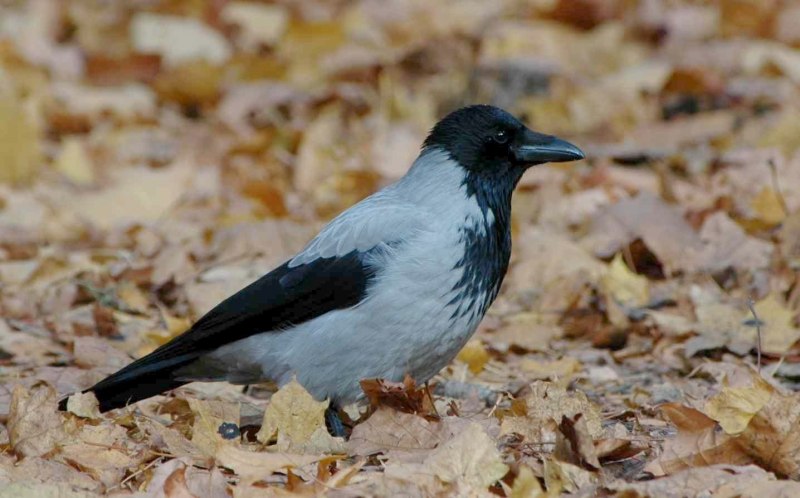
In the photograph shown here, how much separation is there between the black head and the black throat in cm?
6

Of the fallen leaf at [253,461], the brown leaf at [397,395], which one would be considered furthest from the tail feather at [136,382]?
the fallen leaf at [253,461]

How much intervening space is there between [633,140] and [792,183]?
68.4 inches

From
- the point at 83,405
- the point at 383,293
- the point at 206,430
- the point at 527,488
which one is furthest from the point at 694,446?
the point at 83,405

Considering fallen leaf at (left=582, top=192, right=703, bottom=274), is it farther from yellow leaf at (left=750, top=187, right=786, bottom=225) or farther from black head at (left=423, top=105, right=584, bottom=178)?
black head at (left=423, top=105, right=584, bottom=178)

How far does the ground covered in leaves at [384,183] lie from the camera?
11.7ft

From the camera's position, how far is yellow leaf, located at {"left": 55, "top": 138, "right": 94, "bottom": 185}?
8164mm

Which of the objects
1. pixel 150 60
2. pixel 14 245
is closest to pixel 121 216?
pixel 14 245

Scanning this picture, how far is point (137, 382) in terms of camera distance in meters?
4.54

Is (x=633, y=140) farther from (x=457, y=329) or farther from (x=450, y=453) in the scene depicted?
(x=450, y=453)

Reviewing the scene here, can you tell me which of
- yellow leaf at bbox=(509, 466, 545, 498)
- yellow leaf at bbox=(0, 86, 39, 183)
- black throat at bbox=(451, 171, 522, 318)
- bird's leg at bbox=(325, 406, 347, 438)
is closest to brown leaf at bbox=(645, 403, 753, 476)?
yellow leaf at bbox=(509, 466, 545, 498)

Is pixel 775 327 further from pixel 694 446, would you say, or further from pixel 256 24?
pixel 256 24

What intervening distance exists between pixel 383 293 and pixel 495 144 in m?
0.80

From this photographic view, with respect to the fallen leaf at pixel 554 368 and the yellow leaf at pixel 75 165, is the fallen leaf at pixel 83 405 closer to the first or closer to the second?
the fallen leaf at pixel 554 368

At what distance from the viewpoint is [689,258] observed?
6.13 m
